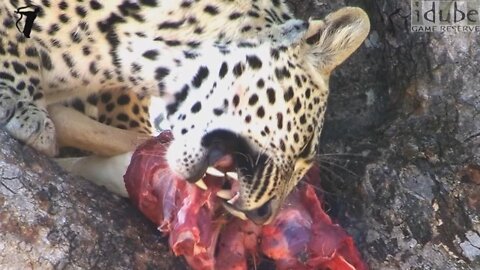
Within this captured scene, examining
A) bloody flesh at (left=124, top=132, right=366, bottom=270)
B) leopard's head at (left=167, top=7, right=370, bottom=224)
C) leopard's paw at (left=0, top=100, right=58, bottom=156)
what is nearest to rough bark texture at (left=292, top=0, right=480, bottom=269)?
bloody flesh at (left=124, top=132, right=366, bottom=270)

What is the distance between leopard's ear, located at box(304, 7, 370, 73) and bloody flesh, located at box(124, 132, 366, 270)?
478 mm

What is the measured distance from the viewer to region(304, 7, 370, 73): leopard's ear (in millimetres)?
Result: 3498

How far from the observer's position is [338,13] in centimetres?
349

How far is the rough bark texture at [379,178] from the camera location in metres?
3.10

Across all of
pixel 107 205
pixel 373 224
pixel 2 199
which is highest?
pixel 2 199

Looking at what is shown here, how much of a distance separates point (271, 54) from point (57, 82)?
0.79 metres

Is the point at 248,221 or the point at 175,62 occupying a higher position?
the point at 175,62

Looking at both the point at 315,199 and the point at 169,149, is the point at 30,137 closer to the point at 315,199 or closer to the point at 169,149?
the point at 169,149

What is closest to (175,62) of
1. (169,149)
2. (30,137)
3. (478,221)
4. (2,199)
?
(169,149)

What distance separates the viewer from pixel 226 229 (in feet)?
11.4
